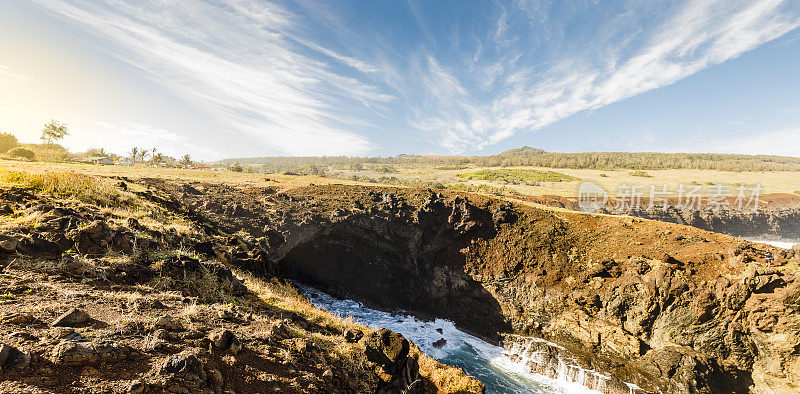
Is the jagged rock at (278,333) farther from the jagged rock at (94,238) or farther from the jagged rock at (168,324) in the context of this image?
the jagged rock at (94,238)

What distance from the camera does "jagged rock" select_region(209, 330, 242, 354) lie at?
4.91 m

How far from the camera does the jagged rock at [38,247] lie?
5988mm

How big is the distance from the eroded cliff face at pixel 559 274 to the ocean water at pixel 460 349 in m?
1.55

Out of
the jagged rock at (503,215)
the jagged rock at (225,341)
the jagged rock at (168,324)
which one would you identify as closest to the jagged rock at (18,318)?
the jagged rock at (168,324)

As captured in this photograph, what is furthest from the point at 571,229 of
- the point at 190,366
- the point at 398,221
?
the point at 190,366

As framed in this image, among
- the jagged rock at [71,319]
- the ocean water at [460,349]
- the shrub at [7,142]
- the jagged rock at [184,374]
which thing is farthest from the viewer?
the shrub at [7,142]

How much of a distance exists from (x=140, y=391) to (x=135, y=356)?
0.84m

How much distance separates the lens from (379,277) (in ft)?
85.7

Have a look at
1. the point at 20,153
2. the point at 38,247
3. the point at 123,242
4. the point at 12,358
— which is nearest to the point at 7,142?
the point at 20,153

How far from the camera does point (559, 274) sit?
20.3 metres

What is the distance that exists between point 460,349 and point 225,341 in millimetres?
18292

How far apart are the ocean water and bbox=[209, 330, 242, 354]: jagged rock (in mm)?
14560

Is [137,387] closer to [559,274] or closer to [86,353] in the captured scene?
[86,353]

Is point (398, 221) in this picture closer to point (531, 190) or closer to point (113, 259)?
point (113, 259)
